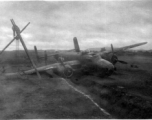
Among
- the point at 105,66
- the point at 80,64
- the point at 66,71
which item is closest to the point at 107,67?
the point at 105,66

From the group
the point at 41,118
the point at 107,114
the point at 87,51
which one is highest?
the point at 87,51

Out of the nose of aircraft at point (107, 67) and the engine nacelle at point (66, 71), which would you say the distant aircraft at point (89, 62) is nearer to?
the nose of aircraft at point (107, 67)

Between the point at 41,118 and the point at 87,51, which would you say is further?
the point at 87,51

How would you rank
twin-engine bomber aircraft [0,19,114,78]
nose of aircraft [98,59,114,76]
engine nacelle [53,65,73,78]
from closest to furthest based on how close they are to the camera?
nose of aircraft [98,59,114,76] < twin-engine bomber aircraft [0,19,114,78] < engine nacelle [53,65,73,78]

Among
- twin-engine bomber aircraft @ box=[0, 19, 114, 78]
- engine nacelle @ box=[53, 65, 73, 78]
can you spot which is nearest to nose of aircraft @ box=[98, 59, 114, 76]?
twin-engine bomber aircraft @ box=[0, 19, 114, 78]

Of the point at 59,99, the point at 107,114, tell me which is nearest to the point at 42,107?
the point at 59,99

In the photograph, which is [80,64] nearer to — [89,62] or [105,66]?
[89,62]

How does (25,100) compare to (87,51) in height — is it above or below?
below

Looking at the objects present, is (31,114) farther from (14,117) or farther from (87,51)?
(87,51)

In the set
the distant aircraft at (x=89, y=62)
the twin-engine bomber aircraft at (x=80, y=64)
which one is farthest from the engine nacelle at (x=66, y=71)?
the distant aircraft at (x=89, y=62)

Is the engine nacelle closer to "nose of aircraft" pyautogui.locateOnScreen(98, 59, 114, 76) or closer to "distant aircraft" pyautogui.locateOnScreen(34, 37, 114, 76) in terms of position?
"distant aircraft" pyautogui.locateOnScreen(34, 37, 114, 76)

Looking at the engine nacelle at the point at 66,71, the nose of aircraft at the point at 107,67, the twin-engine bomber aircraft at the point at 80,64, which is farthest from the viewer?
the engine nacelle at the point at 66,71
